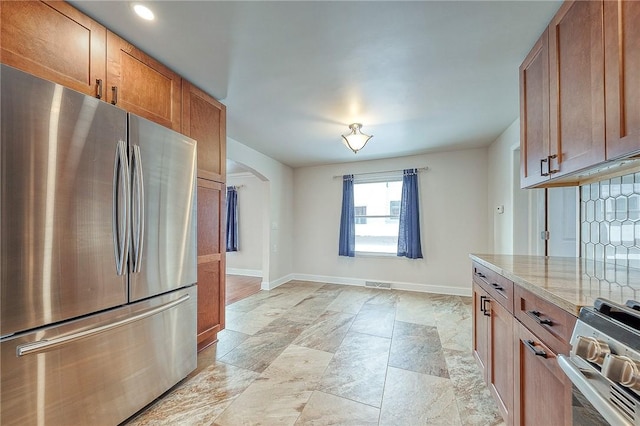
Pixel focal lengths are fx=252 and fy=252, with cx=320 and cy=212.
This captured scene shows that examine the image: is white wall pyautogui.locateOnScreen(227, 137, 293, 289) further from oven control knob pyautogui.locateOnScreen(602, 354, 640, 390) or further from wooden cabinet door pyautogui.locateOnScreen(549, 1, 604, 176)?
oven control knob pyautogui.locateOnScreen(602, 354, 640, 390)

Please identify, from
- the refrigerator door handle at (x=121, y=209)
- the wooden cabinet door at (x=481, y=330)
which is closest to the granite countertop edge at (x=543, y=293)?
the wooden cabinet door at (x=481, y=330)

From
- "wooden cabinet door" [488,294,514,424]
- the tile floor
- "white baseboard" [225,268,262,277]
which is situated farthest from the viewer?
"white baseboard" [225,268,262,277]

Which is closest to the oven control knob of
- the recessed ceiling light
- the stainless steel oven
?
the stainless steel oven

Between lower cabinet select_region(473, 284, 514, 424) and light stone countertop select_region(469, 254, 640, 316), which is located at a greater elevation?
light stone countertop select_region(469, 254, 640, 316)

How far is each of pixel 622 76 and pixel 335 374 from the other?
93.3 inches

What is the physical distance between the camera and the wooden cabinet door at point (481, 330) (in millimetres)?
1742

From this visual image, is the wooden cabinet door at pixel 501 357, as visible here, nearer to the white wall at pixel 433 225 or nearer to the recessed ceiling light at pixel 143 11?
the recessed ceiling light at pixel 143 11

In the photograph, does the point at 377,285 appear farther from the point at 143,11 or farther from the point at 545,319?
the point at 143,11

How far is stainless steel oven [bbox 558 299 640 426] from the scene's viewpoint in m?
0.57

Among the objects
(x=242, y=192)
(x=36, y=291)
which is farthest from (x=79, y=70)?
(x=242, y=192)

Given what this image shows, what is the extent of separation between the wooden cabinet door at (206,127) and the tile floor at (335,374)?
170 centimetres

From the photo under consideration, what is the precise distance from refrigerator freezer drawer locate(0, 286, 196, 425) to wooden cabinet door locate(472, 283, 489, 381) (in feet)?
7.01

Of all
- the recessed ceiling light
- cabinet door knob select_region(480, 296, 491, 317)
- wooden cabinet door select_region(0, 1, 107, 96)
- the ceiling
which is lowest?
cabinet door knob select_region(480, 296, 491, 317)

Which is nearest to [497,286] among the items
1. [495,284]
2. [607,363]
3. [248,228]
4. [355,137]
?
[495,284]
